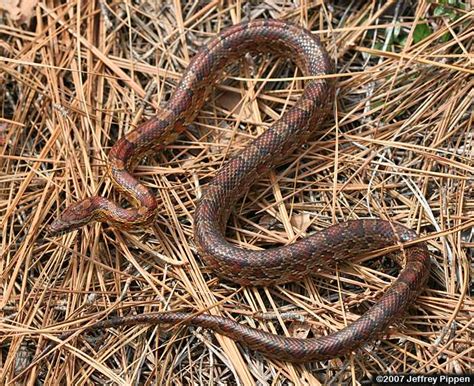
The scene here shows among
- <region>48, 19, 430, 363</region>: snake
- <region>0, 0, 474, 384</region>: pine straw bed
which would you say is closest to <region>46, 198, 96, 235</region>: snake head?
<region>48, 19, 430, 363</region>: snake

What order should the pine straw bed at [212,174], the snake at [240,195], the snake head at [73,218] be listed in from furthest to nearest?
1. the snake head at [73,218]
2. the pine straw bed at [212,174]
3. the snake at [240,195]

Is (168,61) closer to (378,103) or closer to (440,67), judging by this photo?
(378,103)

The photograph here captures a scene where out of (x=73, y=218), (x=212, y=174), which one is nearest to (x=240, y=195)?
(x=212, y=174)

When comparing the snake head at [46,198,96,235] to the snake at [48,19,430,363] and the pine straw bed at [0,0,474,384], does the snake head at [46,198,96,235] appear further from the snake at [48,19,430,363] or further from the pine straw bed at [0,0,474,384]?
the pine straw bed at [0,0,474,384]

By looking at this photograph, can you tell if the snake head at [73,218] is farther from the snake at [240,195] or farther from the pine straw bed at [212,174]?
the pine straw bed at [212,174]

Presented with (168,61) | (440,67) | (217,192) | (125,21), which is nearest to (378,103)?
(440,67)

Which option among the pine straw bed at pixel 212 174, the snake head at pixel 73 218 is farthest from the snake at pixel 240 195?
the pine straw bed at pixel 212 174

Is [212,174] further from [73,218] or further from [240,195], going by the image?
[73,218]
